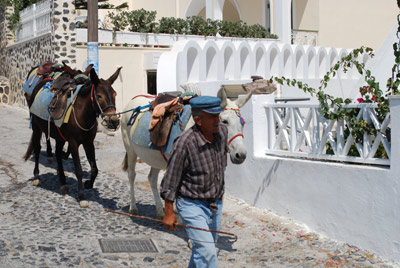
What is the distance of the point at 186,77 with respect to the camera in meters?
11.6

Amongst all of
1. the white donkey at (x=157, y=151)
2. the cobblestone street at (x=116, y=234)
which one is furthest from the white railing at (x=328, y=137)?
the white donkey at (x=157, y=151)

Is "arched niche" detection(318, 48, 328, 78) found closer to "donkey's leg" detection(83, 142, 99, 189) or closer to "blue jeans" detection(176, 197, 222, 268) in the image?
"donkey's leg" detection(83, 142, 99, 189)

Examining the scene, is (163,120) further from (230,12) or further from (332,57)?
(230,12)

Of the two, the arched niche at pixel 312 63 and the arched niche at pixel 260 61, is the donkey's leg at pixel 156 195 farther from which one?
the arched niche at pixel 312 63

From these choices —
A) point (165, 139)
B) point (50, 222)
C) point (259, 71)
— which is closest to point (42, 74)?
point (50, 222)

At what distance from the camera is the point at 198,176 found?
15.3 ft

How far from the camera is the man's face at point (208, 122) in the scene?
459 cm

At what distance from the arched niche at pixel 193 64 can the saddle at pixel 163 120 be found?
4886mm

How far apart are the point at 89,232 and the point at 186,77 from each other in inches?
204

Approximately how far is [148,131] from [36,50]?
1099cm

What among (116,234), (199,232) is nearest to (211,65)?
(116,234)

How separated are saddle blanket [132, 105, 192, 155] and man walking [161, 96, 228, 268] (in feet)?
6.88

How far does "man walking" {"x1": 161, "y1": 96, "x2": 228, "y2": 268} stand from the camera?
4562 millimetres

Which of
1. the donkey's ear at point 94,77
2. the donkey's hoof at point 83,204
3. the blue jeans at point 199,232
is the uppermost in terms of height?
the donkey's ear at point 94,77
